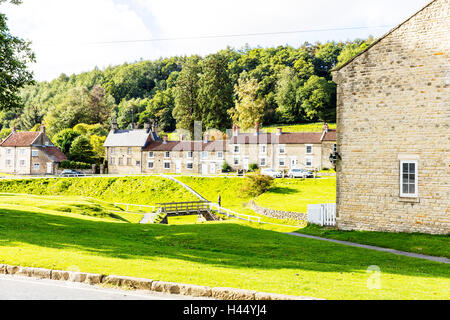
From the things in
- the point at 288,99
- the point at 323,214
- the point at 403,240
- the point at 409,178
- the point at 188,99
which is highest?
the point at 288,99

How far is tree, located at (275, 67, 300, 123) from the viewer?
120 metres

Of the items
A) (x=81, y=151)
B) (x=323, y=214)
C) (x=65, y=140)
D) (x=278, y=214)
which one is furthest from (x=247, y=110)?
(x=323, y=214)

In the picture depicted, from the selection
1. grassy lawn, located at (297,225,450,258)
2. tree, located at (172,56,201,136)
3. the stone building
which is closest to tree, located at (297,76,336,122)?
tree, located at (172,56,201,136)

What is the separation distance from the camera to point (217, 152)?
7575 centimetres

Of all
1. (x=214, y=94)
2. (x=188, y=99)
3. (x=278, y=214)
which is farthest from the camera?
(x=188, y=99)

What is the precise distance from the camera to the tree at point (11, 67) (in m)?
22.7

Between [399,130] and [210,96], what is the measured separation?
276 ft

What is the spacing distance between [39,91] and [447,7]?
201 m

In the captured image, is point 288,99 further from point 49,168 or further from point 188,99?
point 49,168

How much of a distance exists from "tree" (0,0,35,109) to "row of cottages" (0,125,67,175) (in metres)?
60.3

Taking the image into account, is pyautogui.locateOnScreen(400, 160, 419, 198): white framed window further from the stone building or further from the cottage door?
the cottage door

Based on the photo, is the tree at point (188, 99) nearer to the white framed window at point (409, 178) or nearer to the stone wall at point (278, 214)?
the stone wall at point (278, 214)

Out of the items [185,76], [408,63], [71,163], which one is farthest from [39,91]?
[408,63]

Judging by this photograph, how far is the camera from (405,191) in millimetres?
20281
